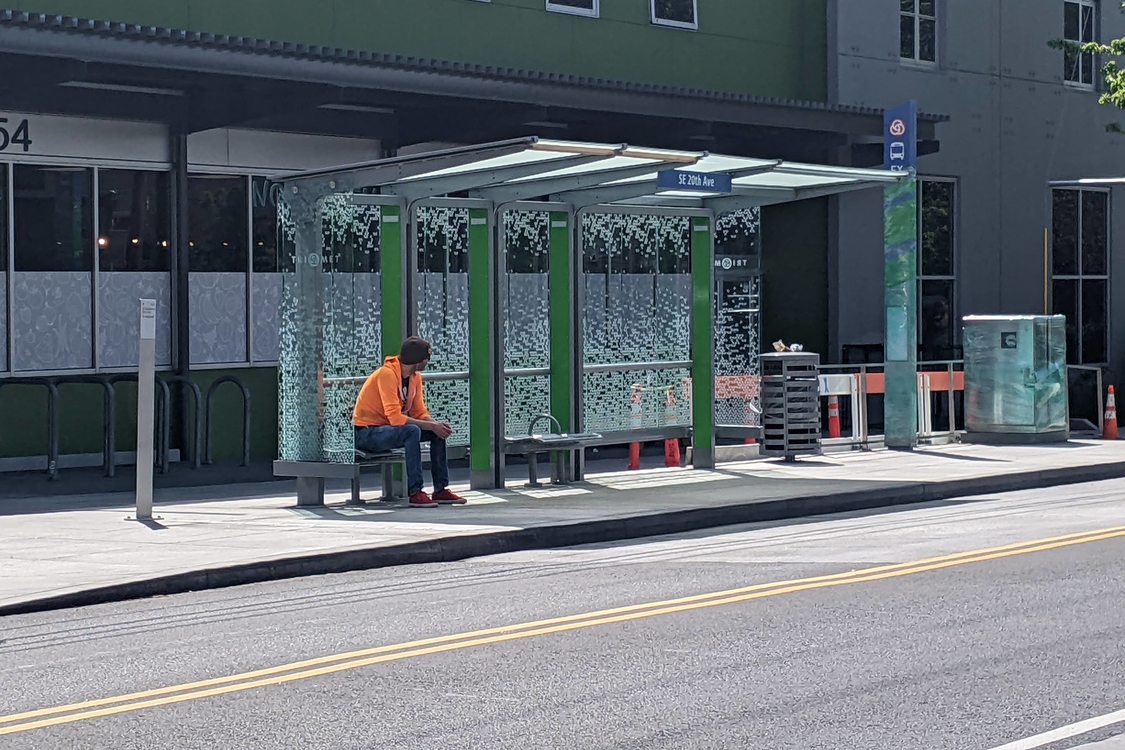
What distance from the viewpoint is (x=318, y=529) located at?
13617 millimetres

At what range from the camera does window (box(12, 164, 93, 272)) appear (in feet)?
61.5

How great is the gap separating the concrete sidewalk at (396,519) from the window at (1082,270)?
10.8 m

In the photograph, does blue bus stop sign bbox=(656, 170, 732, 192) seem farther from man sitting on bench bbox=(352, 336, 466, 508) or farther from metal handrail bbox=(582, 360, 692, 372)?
man sitting on bench bbox=(352, 336, 466, 508)

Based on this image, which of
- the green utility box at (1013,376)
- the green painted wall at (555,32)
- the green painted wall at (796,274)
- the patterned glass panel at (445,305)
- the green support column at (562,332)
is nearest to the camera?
the patterned glass panel at (445,305)

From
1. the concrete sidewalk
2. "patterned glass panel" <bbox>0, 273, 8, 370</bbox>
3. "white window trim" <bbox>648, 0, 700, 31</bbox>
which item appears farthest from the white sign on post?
"white window trim" <bbox>648, 0, 700, 31</bbox>

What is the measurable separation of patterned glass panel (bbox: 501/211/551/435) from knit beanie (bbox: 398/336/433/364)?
1.91m

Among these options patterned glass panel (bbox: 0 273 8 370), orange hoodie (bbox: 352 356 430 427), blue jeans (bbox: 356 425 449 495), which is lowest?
blue jeans (bbox: 356 425 449 495)

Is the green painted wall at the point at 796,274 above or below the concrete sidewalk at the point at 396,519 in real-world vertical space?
above

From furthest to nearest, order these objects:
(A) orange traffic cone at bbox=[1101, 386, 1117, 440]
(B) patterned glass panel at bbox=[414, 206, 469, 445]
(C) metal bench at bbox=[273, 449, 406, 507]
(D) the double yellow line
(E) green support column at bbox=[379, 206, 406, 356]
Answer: (A) orange traffic cone at bbox=[1101, 386, 1117, 440]
(B) patterned glass panel at bbox=[414, 206, 469, 445]
(E) green support column at bbox=[379, 206, 406, 356]
(C) metal bench at bbox=[273, 449, 406, 507]
(D) the double yellow line

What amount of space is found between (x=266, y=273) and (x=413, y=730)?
1425 centimetres

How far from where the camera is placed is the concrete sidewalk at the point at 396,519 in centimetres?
1151

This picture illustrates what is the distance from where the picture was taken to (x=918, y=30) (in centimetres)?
2773

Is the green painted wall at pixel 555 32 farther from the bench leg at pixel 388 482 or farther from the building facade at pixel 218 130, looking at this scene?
the bench leg at pixel 388 482

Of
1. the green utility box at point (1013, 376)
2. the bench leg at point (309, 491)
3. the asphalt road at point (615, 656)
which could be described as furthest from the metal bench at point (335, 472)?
the green utility box at point (1013, 376)
